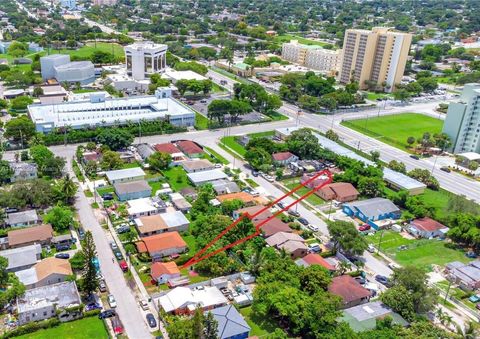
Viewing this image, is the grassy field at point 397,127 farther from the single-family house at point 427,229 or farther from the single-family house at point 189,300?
the single-family house at point 189,300

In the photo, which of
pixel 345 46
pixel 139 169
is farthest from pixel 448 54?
pixel 139 169

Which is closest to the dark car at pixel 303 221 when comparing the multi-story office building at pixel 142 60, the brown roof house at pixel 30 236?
the brown roof house at pixel 30 236

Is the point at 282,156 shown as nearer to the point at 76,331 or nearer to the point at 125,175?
the point at 125,175

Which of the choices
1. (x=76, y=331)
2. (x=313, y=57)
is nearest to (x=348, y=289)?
(x=76, y=331)

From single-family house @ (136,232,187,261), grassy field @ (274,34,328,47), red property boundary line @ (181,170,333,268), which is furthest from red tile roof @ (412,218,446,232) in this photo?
grassy field @ (274,34,328,47)

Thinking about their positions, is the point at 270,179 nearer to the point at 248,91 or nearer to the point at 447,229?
the point at 447,229

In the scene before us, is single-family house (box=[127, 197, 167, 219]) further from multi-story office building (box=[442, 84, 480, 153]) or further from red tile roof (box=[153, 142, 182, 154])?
multi-story office building (box=[442, 84, 480, 153])
